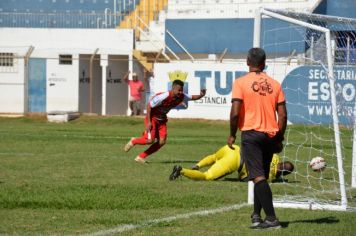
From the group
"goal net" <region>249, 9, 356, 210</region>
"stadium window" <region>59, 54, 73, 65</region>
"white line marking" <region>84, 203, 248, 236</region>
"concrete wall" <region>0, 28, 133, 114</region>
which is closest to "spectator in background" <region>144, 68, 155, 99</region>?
"concrete wall" <region>0, 28, 133, 114</region>

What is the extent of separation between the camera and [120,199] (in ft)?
38.1

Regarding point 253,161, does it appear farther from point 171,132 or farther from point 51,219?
point 171,132

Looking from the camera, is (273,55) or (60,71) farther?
(60,71)

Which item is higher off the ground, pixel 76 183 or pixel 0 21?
pixel 0 21

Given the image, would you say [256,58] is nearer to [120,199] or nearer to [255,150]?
[255,150]

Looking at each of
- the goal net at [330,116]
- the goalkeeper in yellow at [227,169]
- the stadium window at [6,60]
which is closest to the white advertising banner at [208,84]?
the stadium window at [6,60]

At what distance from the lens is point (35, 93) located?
41281 mm

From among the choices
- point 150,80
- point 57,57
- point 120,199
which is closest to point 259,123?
point 120,199

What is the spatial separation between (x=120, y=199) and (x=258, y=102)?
2937 millimetres

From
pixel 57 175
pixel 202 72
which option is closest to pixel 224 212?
pixel 57 175

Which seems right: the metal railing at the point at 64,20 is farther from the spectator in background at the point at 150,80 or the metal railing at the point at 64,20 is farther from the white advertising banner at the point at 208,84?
the white advertising banner at the point at 208,84

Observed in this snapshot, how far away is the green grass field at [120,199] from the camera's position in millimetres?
9469

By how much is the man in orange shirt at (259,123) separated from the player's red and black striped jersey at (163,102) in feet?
24.6

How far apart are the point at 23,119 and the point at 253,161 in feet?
93.8
